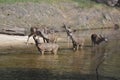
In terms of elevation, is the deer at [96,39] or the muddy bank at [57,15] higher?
the muddy bank at [57,15]

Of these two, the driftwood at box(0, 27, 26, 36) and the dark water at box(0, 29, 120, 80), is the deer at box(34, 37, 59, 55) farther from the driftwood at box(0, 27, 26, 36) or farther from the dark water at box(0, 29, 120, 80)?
the driftwood at box(0, 27, 26, 36)

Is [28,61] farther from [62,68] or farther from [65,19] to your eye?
[65,19]

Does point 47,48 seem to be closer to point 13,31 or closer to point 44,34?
point 44,34

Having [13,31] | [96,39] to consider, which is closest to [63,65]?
[96,39]

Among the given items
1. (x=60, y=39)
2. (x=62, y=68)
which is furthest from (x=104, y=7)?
(x=62, y=68)

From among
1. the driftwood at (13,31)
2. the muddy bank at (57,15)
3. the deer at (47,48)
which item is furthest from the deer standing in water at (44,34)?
the muddy bank at (57,15)

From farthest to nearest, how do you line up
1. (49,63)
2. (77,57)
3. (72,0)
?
(72,0), (77,57), (49,63)

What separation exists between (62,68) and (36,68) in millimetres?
1297

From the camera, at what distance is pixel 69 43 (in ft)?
106

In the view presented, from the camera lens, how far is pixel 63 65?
23594 mm

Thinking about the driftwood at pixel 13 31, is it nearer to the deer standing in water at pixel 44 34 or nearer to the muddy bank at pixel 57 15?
the muddy bank at pixel 57 15

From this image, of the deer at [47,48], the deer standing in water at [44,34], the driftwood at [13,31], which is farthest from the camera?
the driftwood at [13,31]

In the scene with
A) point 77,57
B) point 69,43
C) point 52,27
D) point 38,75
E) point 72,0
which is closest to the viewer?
point 38,75

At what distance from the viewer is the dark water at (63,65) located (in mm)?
20906
